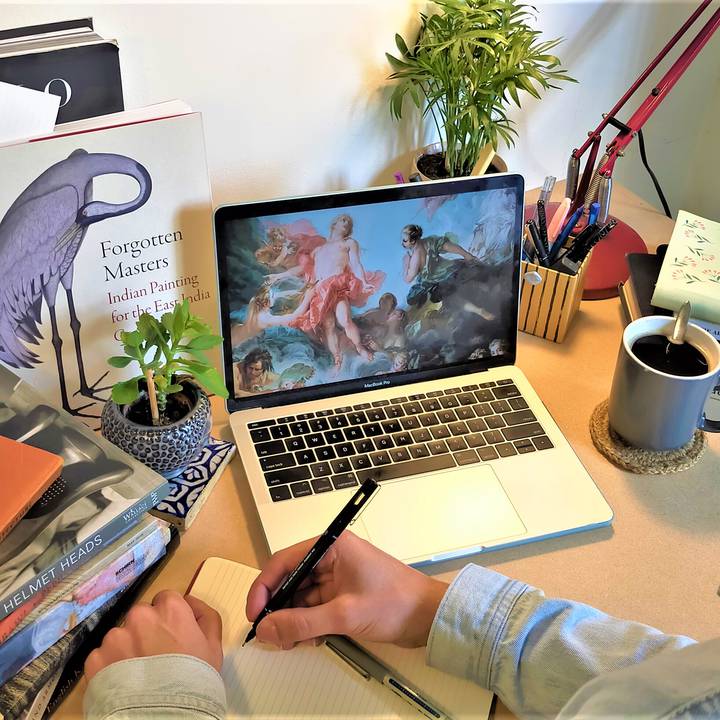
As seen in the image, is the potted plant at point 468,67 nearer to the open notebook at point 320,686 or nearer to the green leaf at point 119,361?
the green leaf at point 119,361

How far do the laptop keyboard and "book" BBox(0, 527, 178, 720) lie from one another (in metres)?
0.17

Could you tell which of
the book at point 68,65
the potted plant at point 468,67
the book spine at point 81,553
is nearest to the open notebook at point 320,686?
the book spine at point 81,553

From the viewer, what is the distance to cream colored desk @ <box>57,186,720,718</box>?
→ 2.33 ft

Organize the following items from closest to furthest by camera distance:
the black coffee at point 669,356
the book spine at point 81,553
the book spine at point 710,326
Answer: the book spine at point 81,553, the black coffee at point 669,356, the book spine at point 710,326

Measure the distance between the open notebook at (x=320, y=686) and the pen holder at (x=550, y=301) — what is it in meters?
0.46

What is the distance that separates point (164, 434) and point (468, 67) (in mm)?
520

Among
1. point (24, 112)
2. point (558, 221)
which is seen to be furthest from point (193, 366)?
point (558, 221)

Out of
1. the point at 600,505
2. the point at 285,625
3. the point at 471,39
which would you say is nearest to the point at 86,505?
the point at 285,625

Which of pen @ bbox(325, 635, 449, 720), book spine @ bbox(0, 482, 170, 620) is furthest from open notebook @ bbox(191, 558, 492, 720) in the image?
book spine @ bbox(0, 482, 170, 620)

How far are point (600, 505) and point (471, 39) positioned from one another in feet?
1.65

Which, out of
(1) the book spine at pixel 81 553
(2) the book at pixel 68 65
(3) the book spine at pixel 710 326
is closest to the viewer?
(1) the book spine at pixel 81 553

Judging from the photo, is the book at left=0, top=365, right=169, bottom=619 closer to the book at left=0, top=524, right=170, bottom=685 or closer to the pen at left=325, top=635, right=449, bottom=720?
the book at left=0, top=524, right=170, bottom=685

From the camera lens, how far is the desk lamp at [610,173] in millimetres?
1002

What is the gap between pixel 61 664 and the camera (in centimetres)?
62
